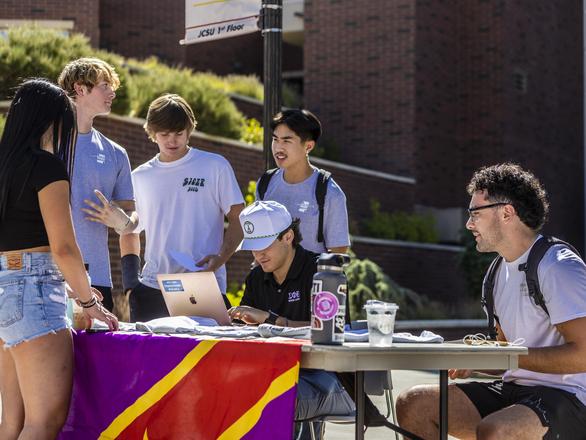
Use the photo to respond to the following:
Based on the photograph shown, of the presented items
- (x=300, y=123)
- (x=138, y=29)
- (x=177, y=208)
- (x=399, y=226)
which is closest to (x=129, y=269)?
(x=177, y=208)

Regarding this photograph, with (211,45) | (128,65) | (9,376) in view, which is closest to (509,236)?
(9,376)

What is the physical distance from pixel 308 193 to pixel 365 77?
1536 cm

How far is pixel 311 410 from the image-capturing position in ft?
14.7

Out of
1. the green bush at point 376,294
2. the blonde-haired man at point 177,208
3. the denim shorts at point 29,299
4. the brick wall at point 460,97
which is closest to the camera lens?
the denim shorts at point 29,299

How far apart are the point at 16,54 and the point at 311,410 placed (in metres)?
10.7

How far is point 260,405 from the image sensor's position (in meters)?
3.89

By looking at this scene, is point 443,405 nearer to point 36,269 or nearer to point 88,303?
point 88,303

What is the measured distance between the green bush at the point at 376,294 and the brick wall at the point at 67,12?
844 centimetres

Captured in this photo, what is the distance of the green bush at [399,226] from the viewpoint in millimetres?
18891

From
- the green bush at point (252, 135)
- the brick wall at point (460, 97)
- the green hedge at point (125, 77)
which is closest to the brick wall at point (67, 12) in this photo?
the green hedge at point (125, 77)

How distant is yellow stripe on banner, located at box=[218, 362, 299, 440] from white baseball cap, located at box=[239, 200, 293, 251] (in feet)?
4.12

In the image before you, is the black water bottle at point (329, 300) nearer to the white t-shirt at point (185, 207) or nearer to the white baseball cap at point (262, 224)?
the white baseball cap at point (262, 224)

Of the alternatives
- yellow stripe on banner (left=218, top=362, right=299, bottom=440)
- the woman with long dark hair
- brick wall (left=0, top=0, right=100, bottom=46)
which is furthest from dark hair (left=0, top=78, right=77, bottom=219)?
brick wall (left=0, top=0, right=100, bottom=46)

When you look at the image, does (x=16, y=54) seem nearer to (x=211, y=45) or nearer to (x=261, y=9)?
(x=261, y=9)
